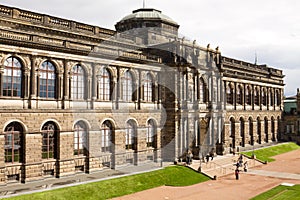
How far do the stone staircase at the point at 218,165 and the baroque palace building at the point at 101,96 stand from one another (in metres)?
2.12

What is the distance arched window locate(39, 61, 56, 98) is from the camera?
30.8m

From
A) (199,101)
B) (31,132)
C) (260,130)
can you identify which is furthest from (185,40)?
(260,130)

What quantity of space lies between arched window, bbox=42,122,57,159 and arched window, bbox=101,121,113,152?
5.66 m

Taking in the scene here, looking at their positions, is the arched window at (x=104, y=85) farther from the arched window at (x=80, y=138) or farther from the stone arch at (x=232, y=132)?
the stone arch at (x=232, y=132)

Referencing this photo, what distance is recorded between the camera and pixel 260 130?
63.1 metres

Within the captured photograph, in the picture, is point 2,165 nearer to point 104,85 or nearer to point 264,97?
point 104,85

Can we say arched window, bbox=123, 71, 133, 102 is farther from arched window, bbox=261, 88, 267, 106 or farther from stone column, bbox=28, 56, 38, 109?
arched window, bbox=261, 88, 267, 106

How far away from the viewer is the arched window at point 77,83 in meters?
33.3

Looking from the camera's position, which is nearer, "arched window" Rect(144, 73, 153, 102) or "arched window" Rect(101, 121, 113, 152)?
"arched window" Rect(101, 121, 113, 152)

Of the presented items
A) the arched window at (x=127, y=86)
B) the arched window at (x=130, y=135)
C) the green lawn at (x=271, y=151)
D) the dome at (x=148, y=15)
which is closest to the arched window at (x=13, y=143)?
the arched window at (x=130, y=135)

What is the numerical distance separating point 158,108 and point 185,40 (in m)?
10.1

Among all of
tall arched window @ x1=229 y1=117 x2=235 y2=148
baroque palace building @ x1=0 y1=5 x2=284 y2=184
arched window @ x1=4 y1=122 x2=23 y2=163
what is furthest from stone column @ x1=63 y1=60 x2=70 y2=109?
tall arched window @ x1=229 y1=117 x2=235 y2=148

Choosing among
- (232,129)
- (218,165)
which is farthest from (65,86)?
(232,129)

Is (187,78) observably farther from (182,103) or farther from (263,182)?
(263,182)
